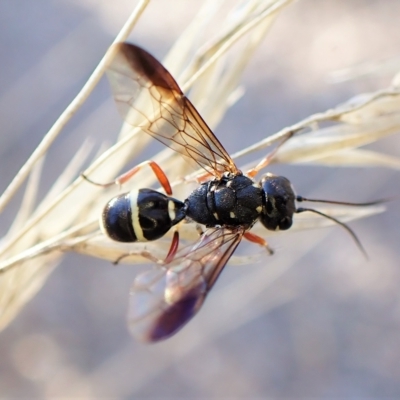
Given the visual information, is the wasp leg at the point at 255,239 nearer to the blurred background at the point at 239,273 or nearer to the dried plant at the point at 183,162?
the dried plant at the point at 183,162

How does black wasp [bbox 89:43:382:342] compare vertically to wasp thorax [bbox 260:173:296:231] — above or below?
above

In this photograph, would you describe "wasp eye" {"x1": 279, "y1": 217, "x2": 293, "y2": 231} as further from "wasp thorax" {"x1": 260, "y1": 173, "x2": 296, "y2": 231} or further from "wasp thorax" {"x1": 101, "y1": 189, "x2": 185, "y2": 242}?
"wasp thorax" {"x1": 101, "y1": 189, "x2": 185, "y2": 242}

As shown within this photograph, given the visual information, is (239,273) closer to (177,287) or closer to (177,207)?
(177,207)

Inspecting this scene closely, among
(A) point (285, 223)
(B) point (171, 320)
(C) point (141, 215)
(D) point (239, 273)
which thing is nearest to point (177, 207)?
(C) point (141, 215)

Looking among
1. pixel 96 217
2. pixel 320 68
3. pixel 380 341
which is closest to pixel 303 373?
pixel 380 341

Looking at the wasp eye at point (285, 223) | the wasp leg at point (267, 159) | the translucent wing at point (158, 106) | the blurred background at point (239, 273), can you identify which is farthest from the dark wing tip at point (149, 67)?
the blurred background at point (239, 273)

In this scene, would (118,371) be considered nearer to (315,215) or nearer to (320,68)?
(315,215)

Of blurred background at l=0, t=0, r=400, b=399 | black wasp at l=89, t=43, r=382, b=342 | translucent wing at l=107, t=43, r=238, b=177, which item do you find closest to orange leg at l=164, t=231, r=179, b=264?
black wasp at l=89, t=43, r=382, b=342
